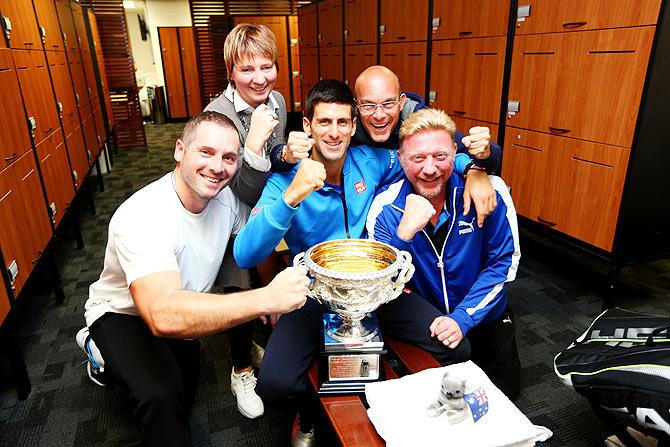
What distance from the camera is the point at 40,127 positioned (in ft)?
9.27

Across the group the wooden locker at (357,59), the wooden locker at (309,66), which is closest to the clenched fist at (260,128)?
the wooden locker at (357,59)

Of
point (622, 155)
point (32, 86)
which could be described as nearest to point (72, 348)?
point (32, 86)

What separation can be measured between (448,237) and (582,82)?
140cm

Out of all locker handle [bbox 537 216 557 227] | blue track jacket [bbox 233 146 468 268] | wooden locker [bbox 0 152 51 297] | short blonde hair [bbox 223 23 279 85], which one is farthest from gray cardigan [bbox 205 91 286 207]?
locker handle [bbox 537 216 557 227]

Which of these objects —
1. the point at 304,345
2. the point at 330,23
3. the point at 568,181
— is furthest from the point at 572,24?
the point at 330,23

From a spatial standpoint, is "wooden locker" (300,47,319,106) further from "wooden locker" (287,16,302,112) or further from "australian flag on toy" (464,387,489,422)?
"australian flag on toy" (464,387,489,422)

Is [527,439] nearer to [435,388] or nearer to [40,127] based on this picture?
[435,388]

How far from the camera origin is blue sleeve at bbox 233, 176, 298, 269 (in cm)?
138

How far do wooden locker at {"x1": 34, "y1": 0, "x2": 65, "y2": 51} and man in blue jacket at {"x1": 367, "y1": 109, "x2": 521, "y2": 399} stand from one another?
121 inches

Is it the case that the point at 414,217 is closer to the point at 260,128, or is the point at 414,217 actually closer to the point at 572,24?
the point at 260,128

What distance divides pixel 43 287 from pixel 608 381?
3.16 m

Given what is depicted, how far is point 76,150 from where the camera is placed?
379cm

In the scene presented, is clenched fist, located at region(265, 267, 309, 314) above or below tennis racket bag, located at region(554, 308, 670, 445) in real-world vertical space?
above

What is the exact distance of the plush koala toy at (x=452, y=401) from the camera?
3.33ft
